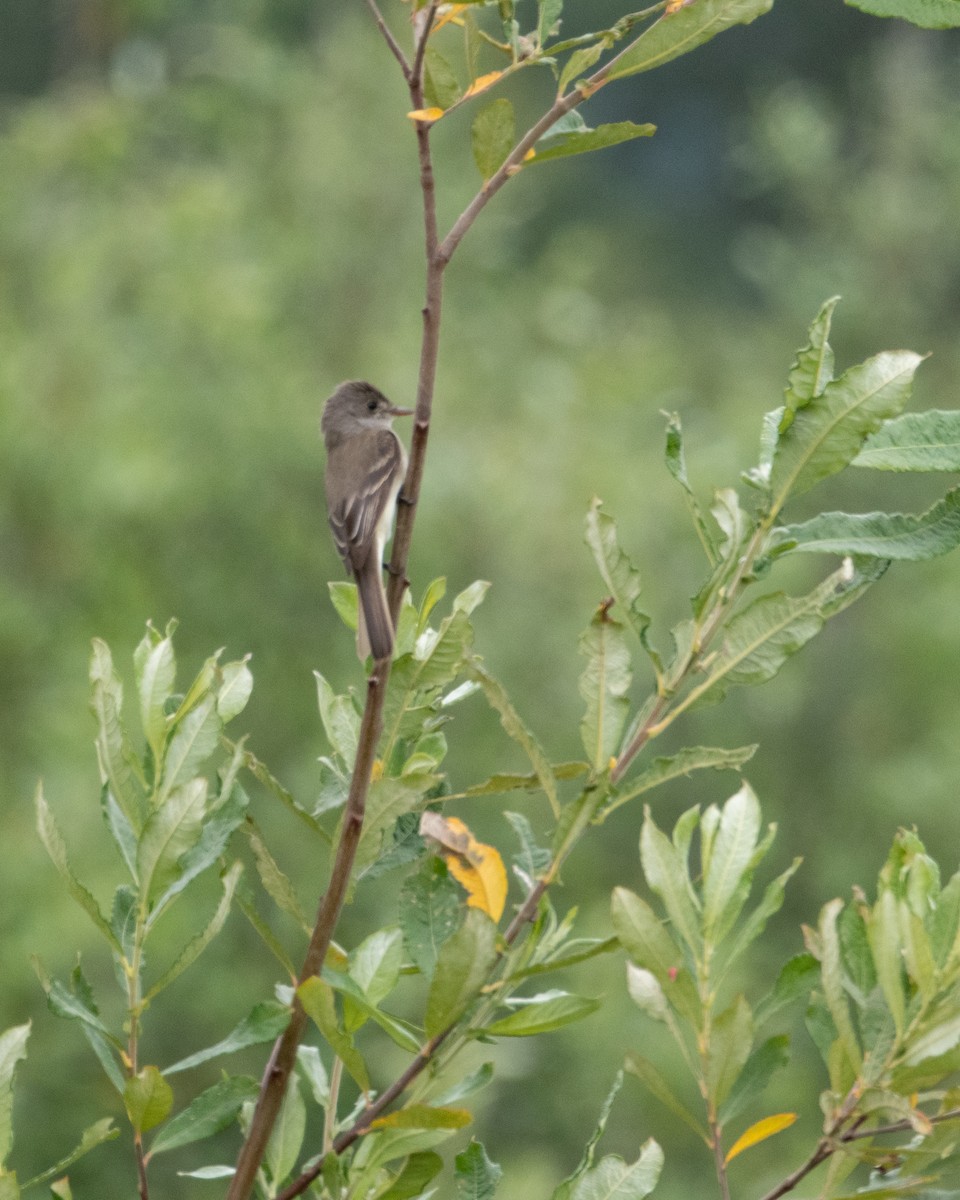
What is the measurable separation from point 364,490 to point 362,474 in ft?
0.36

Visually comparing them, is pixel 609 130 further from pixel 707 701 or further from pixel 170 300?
pixel 170 300

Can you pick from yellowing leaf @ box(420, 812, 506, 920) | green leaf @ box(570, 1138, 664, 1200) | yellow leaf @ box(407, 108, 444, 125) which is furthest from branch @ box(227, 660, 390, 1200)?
yellow leaf @ box(407, 108, 444, 125)

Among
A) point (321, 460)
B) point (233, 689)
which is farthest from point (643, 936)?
point (321, 460)

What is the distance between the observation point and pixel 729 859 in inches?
48.8

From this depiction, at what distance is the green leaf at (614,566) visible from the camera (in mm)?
1272

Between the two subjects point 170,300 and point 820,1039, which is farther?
point 170,300

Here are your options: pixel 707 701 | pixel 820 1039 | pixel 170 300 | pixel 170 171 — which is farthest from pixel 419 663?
pixel 170 171

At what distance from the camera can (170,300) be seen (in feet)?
53.0

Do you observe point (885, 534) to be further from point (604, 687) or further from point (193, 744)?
point (193, 744)

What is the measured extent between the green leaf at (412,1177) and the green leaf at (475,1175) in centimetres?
9

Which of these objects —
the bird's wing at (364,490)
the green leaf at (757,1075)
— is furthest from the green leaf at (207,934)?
the bird's wing at (364,490)

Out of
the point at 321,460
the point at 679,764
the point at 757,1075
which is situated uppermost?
the point at 679,764

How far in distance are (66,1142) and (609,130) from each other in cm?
1126

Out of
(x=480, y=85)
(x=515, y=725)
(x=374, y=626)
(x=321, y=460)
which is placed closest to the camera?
(x=515, y=725)
